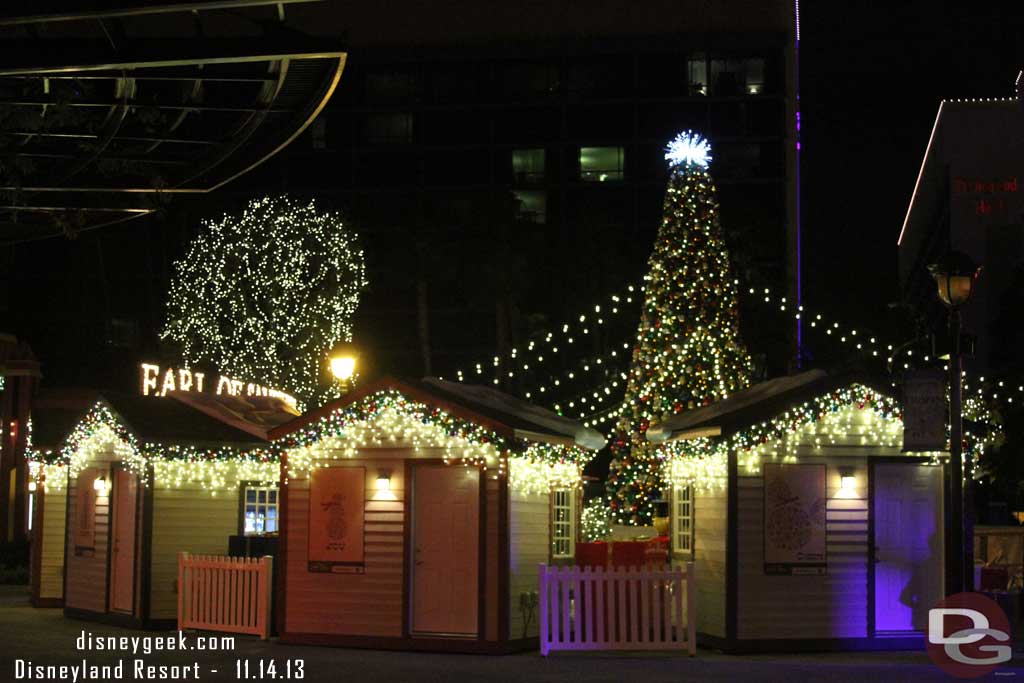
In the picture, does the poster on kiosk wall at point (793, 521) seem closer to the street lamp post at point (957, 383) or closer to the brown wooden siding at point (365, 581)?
the street lamp post at point (957, 383)

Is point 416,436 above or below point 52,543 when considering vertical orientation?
above

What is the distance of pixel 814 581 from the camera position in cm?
1694

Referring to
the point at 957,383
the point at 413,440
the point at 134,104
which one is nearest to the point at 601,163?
the point at 413,440

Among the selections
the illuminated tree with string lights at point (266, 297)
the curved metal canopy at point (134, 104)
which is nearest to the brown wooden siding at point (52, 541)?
the curved metal canopy at point (134, 104)

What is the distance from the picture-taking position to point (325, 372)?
4450 cm

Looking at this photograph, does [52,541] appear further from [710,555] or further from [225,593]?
[710,555]

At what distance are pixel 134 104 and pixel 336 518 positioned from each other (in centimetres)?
636

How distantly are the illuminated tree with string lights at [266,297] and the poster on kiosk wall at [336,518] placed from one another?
79.7 ft

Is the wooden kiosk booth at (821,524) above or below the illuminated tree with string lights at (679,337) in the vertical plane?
below

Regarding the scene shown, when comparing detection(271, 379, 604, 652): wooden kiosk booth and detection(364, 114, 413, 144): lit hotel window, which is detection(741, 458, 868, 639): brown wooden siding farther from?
detection(364, 114, 413, 144): lit hotel window

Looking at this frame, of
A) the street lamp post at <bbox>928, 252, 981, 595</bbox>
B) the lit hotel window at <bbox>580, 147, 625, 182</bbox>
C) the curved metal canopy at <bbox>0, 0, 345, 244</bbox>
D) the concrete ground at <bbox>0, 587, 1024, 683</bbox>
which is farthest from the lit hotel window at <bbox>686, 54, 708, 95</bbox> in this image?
the concrete ground at <bbox>0, 587, 1024, 683</bbox>

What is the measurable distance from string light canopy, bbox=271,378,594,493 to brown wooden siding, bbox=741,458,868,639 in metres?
2.59

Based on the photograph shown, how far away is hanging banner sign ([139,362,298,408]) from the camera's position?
27.6 metres

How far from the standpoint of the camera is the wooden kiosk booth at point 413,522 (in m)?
16.9
